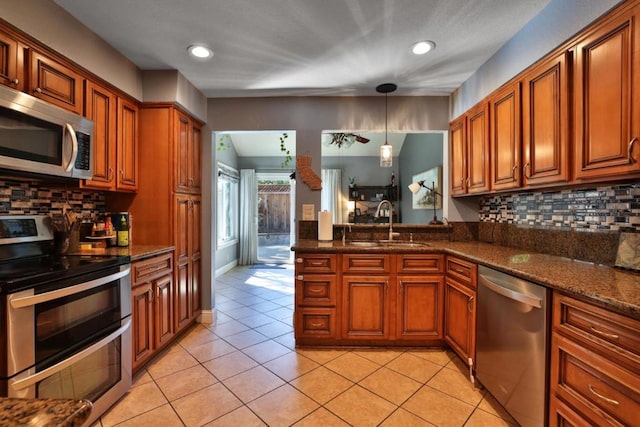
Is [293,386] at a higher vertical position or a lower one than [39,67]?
lower

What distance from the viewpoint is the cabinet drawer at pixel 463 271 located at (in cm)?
201

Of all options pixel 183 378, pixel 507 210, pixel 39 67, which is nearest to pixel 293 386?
pixel 183 378

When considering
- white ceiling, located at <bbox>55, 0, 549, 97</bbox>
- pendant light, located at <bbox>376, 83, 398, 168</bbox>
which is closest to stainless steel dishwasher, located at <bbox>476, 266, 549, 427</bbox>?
pendant light, located at <bbox>376, 83, 398, 168</bbox>

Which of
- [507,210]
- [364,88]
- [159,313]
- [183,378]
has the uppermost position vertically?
[364,88]

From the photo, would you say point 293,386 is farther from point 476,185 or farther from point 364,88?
point 364,88

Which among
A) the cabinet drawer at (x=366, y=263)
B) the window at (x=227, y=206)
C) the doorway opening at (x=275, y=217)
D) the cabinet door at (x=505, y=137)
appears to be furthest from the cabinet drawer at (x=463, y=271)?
the doorway opening at (x=275, y=217)

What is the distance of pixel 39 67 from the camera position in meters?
1.69

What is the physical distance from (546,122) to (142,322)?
3008 millimetres

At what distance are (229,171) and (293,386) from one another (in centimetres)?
449

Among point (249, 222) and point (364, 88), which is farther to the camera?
point (249, 222)

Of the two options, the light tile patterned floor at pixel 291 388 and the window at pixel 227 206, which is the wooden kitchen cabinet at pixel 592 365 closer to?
the light tile patterned floor at pixel 291 388

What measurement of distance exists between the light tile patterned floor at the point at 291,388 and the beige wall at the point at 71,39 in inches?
87.3

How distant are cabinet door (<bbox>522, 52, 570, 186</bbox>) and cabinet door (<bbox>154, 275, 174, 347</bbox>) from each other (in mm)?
2809

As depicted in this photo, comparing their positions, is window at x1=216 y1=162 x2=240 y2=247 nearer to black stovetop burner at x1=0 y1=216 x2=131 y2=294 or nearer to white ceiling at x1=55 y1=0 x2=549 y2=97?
white ceiling at x1=55 y1=0 x2=549 y2=97
